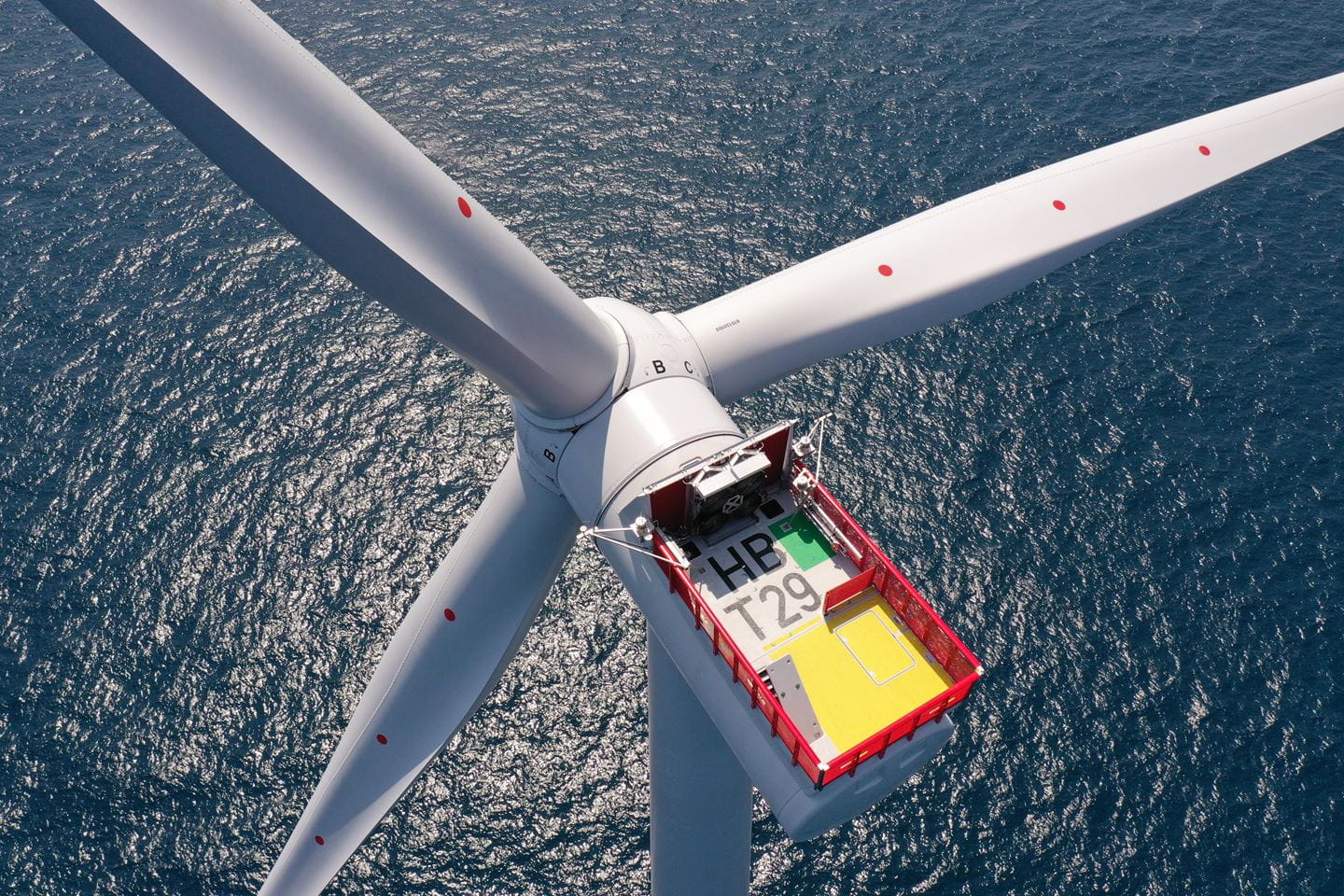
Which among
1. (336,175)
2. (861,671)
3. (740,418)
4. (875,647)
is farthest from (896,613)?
(740,418)

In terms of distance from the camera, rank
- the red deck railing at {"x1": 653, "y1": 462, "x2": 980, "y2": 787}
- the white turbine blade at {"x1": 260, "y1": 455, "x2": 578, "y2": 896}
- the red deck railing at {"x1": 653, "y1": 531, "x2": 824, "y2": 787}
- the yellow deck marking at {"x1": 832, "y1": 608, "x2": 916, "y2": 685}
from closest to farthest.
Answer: the red deck railing at {"x1": 653, "y1": 531, "x2": 824, "y2": 787} < the red deck railing at {"x1": 653, "y1": 462, "x2": 980, "y2": 787} < the yellow deck marking at {"x1": 832, "y1": 608, "x2": 916, "y2": 685} < the white turbine blade at {"x1": 260, "y1": 455, "x2": 578, "y2": 896}

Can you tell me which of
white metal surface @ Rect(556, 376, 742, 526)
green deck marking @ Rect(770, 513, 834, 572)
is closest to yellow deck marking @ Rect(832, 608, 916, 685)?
green deck marking @ Rect(770, 513, 834, 572)

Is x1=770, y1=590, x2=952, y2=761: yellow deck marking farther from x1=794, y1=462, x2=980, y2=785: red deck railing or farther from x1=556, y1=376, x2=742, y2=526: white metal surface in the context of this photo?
x1=556, y1=376, x2=742, y2=526: white metal surface

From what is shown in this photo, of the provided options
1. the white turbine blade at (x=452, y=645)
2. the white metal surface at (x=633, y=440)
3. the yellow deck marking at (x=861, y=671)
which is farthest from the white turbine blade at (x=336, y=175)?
the yellow deck marking at (x=861, y=671)

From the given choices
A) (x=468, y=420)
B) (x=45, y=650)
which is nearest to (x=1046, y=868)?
(x=468, y=420)

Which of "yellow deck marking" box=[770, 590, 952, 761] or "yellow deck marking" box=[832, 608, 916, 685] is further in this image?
"yellow deck marking" box=[832, 608, 916, 685]

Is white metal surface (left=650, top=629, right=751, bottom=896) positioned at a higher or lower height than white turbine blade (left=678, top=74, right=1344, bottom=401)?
lower

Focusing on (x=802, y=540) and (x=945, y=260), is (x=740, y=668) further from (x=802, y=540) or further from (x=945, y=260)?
(x=945, y=260)
